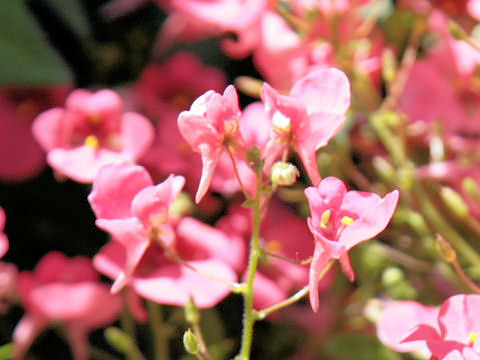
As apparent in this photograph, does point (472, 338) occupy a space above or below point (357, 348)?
above

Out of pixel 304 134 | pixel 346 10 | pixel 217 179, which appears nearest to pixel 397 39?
pixel 346 10

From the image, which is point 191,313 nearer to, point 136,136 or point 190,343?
point 190,343

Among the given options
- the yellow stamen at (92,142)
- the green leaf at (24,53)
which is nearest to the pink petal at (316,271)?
the yellow stamen at (92,142)

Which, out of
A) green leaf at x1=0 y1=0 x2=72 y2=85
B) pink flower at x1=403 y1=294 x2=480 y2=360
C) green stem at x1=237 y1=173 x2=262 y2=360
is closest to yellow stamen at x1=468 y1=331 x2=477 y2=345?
pink flower at x1=403 y1=294 x2=480 y2=360

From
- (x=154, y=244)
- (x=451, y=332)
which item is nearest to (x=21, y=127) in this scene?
(x=154, y=244)

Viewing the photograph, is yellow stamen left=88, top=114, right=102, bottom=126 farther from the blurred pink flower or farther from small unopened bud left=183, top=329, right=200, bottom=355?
small unopened bud left=183, top=329, right=200, bottom=355

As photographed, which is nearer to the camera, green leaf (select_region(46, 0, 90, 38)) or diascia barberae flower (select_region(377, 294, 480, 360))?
diascia barberae flower (select_region(377, 294, 480, 360))
